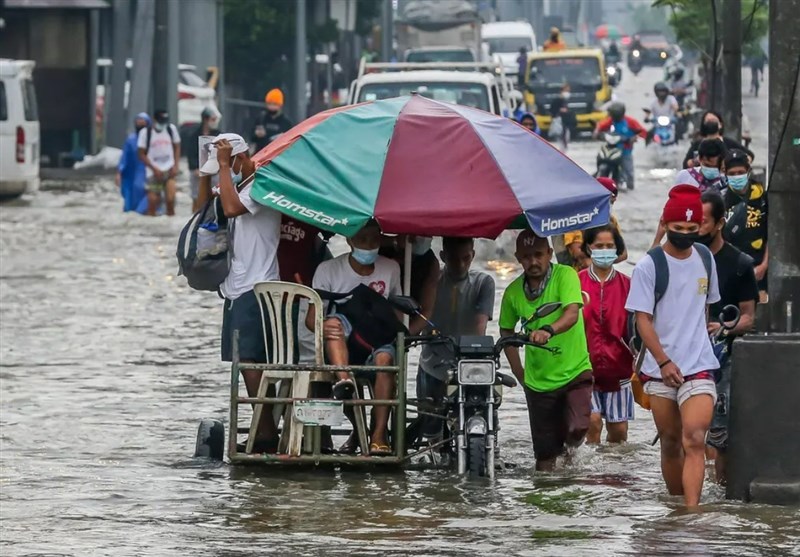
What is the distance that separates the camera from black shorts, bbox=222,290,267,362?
436 inches

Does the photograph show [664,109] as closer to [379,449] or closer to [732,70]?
[732,70]

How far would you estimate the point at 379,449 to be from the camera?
1078cm

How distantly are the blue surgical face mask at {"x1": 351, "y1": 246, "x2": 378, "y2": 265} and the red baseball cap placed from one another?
6.20ft

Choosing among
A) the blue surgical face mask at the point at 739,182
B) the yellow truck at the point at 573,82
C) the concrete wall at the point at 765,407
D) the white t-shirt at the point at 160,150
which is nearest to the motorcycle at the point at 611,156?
the white t-shirt at the point at 160,150

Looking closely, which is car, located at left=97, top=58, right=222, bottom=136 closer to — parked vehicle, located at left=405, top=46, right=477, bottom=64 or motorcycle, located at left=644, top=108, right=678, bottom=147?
parked vehicle, located at left=405, top=46, right=477, bottom=64

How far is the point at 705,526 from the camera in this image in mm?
9242

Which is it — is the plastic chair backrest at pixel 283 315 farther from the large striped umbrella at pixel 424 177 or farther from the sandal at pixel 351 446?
the sandal at pixel 351 446

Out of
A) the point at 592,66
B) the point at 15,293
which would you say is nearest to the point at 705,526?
the point at 15,293

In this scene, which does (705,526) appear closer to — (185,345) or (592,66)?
(185,345)

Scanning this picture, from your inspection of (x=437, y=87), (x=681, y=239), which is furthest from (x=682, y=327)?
(x=437, y=87)

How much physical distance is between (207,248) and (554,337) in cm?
192

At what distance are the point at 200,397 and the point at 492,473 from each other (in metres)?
3.84

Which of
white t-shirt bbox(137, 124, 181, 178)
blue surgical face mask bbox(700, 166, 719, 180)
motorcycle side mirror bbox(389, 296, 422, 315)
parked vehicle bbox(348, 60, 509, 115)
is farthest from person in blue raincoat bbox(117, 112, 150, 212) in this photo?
motorcycle side mirror bbox(389, 296, 422, 315)

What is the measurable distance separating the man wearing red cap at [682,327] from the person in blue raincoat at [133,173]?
19.4m
